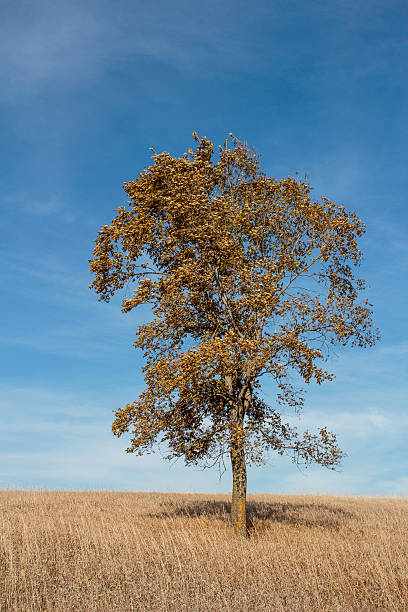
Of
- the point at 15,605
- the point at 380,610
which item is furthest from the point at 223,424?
the point at 15,605

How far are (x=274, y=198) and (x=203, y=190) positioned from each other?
11.2 ft

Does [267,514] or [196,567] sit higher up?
[267,514]

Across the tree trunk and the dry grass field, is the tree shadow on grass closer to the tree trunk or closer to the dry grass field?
the dry grass field

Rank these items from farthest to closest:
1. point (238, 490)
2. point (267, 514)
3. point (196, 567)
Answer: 1. point (267, 514)
2. point (238, 490)
3. point (196, 567)

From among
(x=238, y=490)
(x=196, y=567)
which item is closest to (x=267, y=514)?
(x=238, y=490)

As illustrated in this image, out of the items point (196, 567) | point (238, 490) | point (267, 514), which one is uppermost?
point (238, 490)

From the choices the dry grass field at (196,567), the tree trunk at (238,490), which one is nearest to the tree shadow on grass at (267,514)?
the dry grass field at (196,567)

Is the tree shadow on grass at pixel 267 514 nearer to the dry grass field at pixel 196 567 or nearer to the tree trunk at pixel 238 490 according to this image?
the dry grass field at pixel 196 567

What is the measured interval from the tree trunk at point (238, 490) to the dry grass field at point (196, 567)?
1.69 ft

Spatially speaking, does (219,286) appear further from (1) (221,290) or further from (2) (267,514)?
(2) (267,514)

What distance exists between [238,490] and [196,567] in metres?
5.88

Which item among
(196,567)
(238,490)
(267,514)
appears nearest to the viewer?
(196,567)

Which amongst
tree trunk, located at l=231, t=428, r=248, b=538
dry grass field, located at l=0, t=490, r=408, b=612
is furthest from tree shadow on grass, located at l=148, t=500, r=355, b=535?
tree trunk, located at l=231, t=428, r=248, b=538

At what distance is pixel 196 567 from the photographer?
1317 cm
